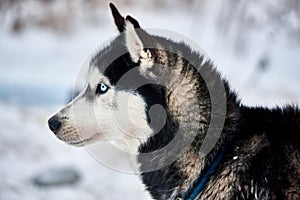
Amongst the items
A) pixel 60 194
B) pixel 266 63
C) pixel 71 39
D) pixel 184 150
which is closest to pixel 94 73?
pixel 184 150

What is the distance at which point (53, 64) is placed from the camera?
1131 cm

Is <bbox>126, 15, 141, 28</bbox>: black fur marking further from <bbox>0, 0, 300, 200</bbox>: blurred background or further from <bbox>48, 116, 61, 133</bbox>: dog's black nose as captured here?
<bbox>0, 0, 300, 200</bbox>: blurred background

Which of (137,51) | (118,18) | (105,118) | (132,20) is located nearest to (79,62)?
(105,118)

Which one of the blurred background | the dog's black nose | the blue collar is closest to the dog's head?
the dog's black nose

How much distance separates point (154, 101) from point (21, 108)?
5.09 m

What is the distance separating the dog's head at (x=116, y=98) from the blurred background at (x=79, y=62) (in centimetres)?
163

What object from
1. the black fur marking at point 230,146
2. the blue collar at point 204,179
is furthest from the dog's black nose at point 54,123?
the blue collar at point 204,179

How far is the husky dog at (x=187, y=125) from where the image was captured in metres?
3.46

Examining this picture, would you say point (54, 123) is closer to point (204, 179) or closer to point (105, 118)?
point (105, 118)

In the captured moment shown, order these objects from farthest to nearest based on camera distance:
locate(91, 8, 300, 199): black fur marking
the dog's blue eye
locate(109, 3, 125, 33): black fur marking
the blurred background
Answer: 1. the blurred background
2. the dog's blue eye
3. locate(109, 3, 125, 33): black fur marking
4. locate(91, 8, 300, 199): black fur marking

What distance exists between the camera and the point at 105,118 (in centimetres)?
384

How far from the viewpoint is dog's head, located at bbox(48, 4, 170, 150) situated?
3.61m

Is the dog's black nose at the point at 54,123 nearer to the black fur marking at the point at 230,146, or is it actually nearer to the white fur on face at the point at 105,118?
the white fur on face at the point at 105,118

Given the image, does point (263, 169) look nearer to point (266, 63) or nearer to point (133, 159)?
point (133, 159)
